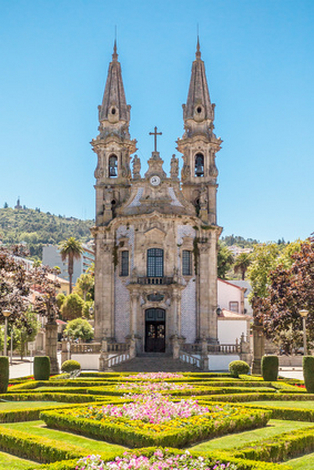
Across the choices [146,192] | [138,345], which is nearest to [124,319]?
[138,345]

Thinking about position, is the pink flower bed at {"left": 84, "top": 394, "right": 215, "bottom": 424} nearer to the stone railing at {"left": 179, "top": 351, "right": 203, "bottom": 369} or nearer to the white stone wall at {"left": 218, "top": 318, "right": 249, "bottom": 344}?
the stone railing at {"left": 179, "top": 351, "right": 203, "bottom": 369}

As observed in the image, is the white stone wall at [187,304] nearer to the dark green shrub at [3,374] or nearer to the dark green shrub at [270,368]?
the dark green shrub at [270,368]

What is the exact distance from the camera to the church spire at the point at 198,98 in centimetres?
5481

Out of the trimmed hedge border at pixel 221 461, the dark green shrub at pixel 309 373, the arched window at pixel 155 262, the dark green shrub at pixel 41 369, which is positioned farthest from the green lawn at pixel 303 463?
the arched window at pixel 155 262

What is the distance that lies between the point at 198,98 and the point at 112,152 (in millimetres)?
9698

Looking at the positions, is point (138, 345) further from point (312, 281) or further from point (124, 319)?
point (312, 281)

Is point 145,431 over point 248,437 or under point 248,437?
over

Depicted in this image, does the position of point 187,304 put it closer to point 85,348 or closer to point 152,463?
point 85,348

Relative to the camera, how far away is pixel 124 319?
5034 centimetres

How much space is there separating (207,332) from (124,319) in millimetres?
7257

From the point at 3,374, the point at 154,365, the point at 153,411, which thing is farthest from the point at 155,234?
the point at 153,411

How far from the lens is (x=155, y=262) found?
50125 millimetres

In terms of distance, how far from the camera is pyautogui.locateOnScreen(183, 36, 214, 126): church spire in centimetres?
5481

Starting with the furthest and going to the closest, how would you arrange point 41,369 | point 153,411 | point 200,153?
1. point 200,153
2. point 41,369
3. point 153,411
